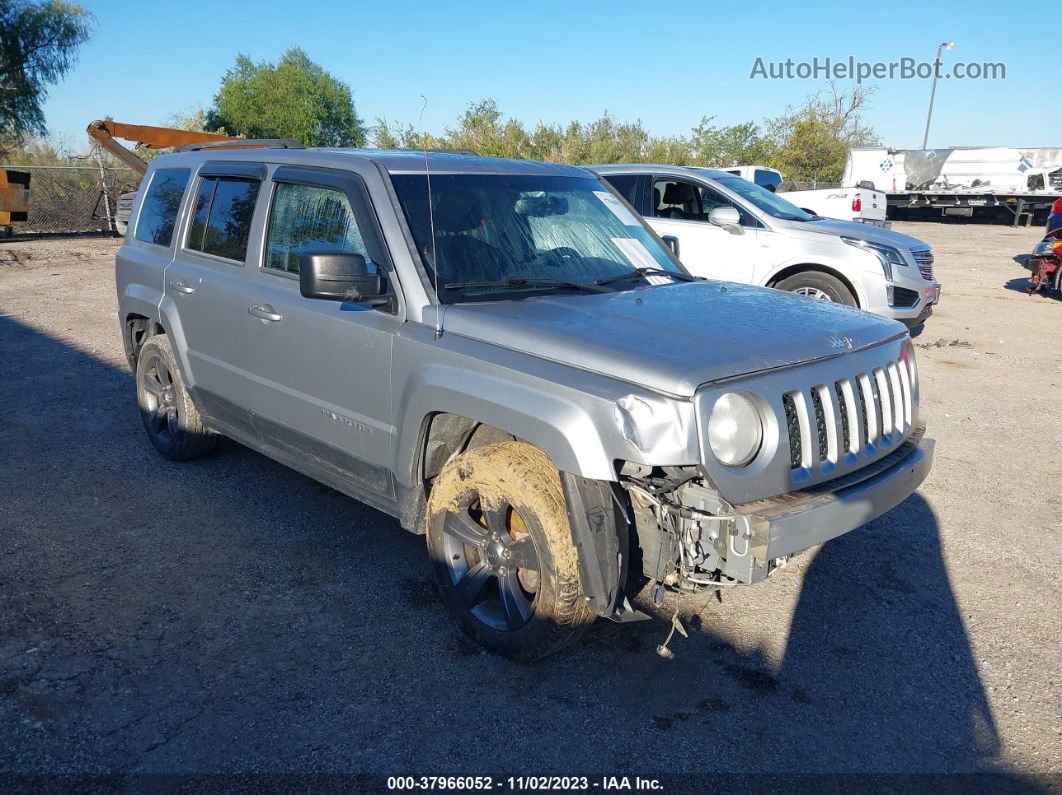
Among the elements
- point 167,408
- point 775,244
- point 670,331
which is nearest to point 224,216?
point 167,408

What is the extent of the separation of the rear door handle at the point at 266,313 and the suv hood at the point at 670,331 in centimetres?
119

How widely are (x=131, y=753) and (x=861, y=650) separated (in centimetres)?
285

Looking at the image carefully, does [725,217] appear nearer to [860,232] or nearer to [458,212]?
[860,232]

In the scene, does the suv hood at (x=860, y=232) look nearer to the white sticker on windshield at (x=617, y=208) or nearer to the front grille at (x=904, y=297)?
the front grille at (x=904, y=297)

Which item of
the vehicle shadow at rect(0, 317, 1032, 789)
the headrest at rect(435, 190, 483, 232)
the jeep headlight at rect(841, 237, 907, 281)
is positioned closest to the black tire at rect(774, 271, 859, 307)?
the jeep headlight at rect(841, 237, 907, 281)

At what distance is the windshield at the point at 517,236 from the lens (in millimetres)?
3738

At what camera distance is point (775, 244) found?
30.4 feet

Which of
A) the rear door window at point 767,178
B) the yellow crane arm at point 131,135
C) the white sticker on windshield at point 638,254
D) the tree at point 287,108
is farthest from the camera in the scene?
the tree at point 287,108

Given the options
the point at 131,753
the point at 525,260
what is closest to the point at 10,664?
the point at 131,753

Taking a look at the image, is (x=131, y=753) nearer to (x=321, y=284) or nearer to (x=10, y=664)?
(x=10, y=664)

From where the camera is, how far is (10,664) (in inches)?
131

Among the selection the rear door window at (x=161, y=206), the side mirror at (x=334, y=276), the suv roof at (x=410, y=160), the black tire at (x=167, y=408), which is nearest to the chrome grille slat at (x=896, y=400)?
the suv roof at (x=410, y=160)

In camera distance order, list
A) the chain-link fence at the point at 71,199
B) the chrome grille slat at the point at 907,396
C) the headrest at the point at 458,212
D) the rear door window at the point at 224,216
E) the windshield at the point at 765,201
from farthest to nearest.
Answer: the chain-link fence at the point at 71,199
the windshield at the point at 765,201
the rear door window at the point at 224,216
the headrest at the point at 458,212
the chrome grille slat at the point at 907,396

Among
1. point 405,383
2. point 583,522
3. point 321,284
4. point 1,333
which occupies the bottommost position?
point 1,333
